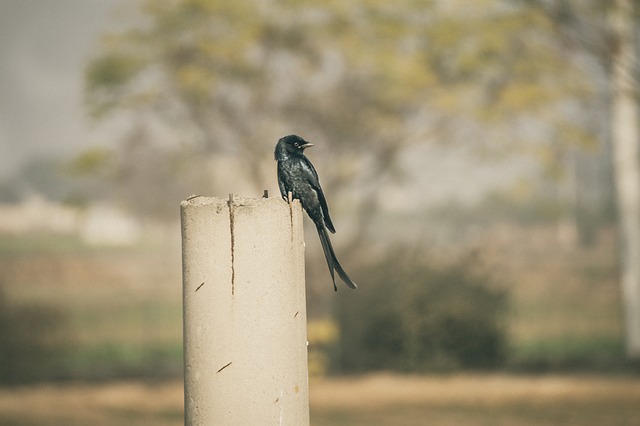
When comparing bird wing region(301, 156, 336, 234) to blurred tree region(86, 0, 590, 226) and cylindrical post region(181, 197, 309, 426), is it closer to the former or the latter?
cylindrical post region(181, 197, 309, 426)

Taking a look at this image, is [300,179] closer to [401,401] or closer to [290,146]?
[290,146]

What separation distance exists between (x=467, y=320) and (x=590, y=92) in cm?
450

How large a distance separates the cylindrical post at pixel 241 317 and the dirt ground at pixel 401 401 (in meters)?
7.05

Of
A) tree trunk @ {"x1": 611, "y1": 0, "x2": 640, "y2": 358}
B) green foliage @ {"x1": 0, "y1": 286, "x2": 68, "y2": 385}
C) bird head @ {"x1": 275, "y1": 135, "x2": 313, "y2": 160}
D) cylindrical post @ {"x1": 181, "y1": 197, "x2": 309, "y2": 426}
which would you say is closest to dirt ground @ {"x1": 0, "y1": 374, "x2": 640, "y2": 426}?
green foliage @ {"x1": 0, "y1": 286, "x2": 68, "y2": 385}

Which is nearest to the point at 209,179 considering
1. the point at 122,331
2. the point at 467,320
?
the point at 122,331

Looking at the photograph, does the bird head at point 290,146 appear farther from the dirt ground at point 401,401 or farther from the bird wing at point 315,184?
the dirt ground at point 401,401

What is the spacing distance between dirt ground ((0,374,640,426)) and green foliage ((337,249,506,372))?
0.28m

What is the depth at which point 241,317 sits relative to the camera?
2135 mm

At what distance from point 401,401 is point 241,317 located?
27.4 feet

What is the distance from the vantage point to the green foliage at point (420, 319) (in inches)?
452

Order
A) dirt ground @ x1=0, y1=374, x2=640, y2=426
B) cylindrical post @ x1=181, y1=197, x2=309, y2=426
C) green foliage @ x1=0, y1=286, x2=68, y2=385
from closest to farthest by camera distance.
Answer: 1. cylindrical post @ x1=181, y1=197, x2=309, y2=426
2. dirt ground @ x1=0, y1=374, x2=640, y2=426
3. green foliage @ x1=0, y1=286, x2=68, y2=385

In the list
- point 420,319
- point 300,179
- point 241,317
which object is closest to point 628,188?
point 420,319

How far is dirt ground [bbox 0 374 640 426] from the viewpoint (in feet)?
30.4

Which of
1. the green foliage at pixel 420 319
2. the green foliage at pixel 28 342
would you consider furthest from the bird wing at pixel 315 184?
the green foliage at pixel 28 342
